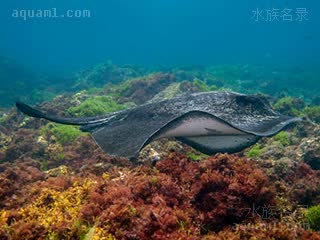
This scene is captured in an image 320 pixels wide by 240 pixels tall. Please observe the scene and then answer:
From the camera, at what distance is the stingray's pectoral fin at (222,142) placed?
541 cm

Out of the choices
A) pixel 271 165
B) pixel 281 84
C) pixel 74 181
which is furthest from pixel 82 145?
pixel 281 84

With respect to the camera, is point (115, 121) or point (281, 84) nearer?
point (115, 121)

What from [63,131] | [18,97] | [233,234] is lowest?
[18,97]

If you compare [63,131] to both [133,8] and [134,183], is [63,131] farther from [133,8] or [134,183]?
[133,8]

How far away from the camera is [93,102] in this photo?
12.0m

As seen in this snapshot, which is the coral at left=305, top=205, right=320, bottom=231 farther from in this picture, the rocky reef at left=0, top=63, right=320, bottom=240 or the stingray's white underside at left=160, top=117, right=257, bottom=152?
the stingray's white underside at left=160, top=117, right=257, bottom=152

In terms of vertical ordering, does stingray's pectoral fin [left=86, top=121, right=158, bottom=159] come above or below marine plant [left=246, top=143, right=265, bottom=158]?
above

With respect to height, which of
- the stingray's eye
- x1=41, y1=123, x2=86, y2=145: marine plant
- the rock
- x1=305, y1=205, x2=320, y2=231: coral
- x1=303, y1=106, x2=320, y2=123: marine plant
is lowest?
x1=41, y1=123, x2=86, y2=145: marine plant

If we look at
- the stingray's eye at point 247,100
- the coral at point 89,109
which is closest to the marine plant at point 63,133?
the coral at point 89,109

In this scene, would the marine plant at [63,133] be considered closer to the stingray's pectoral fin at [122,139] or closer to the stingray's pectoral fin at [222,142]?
the stingray's pectoral fin at [122,139]

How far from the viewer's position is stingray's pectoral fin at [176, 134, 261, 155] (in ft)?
17.7

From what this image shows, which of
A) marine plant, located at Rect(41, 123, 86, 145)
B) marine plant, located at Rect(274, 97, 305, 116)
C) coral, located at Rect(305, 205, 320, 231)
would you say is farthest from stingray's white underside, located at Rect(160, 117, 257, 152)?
marine plant, located at Rect(274, 97, 305, 116)

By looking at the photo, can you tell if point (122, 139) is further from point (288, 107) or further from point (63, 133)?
point (288, 107)

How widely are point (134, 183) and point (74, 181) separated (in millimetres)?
1207
